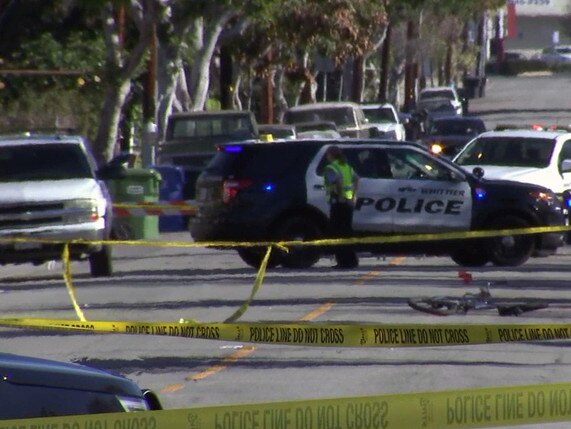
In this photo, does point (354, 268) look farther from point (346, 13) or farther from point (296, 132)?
point (346, 13)

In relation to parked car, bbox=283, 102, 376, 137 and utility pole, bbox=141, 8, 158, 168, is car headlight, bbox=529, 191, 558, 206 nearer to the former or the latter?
utility pole, bbox=141, 8, 158, 168

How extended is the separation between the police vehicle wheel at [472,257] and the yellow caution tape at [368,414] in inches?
497

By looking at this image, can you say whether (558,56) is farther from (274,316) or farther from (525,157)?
(274,316)

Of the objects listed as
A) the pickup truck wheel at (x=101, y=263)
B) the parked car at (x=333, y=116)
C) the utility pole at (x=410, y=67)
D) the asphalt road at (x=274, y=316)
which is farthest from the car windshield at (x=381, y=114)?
the pickup truck wheel at (x=101, y=263)

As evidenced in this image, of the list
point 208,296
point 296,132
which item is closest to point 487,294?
point 208,296

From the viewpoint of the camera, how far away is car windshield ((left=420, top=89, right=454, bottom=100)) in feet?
191

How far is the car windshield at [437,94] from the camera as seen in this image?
58.3 meters

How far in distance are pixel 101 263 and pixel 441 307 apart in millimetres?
5879

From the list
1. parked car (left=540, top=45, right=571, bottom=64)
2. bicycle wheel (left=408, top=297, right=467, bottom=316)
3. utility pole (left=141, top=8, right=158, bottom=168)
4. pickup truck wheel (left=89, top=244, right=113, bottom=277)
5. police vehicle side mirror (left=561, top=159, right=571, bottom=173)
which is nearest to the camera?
bicycle wheel (left=408, top=297, right=467, bottom=316)

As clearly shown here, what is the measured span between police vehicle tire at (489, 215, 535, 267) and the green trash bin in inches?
260

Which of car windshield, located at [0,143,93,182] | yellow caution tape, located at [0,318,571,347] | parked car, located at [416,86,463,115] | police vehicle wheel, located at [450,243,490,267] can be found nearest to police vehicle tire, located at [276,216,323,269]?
police vehicle wheel, located at [450,243,490,267]

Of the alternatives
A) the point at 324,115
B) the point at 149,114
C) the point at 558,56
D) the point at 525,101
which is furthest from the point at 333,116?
the point at 558,56

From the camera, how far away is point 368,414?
5.65 m

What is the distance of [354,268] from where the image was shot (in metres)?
18.9
